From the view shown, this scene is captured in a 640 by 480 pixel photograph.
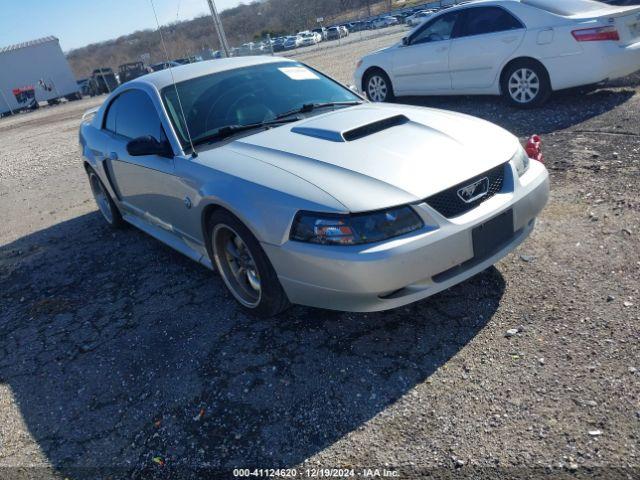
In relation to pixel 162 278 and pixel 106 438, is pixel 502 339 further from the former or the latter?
pixel 162 278

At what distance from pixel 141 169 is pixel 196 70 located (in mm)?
937

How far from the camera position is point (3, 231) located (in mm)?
6621

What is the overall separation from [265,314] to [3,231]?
5231mm

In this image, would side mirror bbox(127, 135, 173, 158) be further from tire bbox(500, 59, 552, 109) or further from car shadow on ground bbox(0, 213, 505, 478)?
tire bbox(500, 59, 552, 109)

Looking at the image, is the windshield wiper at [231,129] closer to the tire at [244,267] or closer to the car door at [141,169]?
the car door at [141,169]

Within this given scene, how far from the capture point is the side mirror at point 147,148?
352 centimetres

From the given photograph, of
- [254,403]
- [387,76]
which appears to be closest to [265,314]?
[254,403]

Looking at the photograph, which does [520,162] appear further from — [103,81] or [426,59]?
[103,81]

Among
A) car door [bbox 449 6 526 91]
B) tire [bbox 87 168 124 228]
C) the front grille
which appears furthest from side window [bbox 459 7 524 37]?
tire [bbox 87 168 124 228]

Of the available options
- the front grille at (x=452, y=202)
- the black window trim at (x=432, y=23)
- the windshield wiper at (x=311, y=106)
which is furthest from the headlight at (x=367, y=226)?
the black window trim at (x=432, y=23)

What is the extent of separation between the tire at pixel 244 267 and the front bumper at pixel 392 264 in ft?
0.45

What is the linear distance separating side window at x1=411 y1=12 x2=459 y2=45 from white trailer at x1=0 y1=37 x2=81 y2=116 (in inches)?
1460

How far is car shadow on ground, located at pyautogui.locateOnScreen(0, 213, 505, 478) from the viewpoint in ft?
8.00

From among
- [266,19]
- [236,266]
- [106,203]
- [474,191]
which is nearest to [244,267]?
[236,266]
